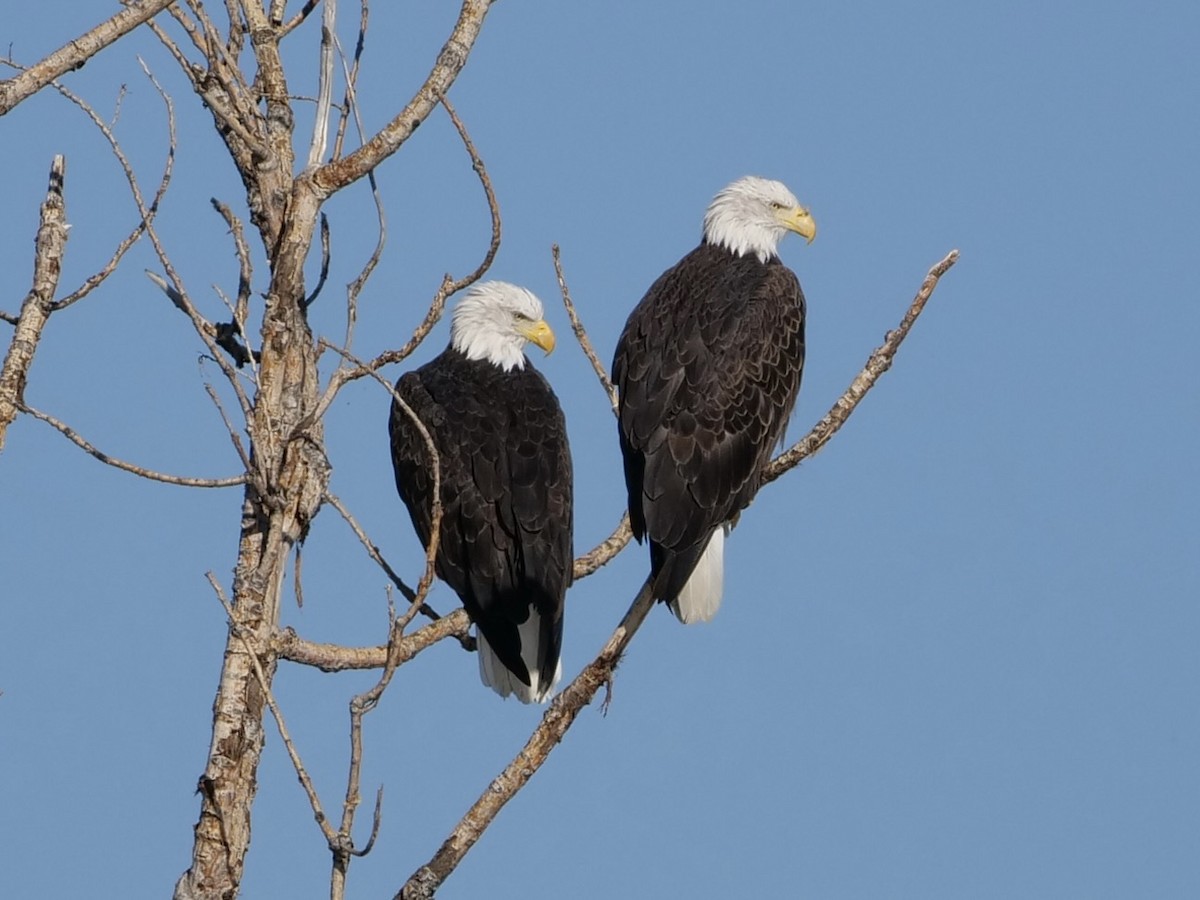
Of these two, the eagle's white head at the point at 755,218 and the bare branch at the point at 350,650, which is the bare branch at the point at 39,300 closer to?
the bare branch at the point at 350,650

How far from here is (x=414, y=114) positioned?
5199 mm

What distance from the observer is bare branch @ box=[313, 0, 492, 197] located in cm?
515

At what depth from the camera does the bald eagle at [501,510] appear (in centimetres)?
657

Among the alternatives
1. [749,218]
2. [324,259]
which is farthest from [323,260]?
[749,218]

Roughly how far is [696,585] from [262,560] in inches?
94.7

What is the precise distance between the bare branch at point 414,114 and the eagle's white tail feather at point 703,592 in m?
2.26

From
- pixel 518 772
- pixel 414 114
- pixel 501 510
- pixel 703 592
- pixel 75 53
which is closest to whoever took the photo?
pixel 75 53

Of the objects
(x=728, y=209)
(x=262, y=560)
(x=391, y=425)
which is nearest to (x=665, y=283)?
(x=728, y=209)

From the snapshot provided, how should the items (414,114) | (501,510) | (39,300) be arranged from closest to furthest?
(414,114) < (39,300) < (501,510)

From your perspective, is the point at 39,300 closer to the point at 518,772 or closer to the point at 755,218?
the point at 518,772

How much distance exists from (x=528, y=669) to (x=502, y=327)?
62.6 inches

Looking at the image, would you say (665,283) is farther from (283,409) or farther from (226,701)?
(226,701)

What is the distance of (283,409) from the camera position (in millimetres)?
5004

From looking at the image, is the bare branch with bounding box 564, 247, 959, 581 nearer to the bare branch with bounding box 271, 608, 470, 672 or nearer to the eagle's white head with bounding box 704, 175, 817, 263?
the bare branch with bounding box 271, 608, 470, 672
